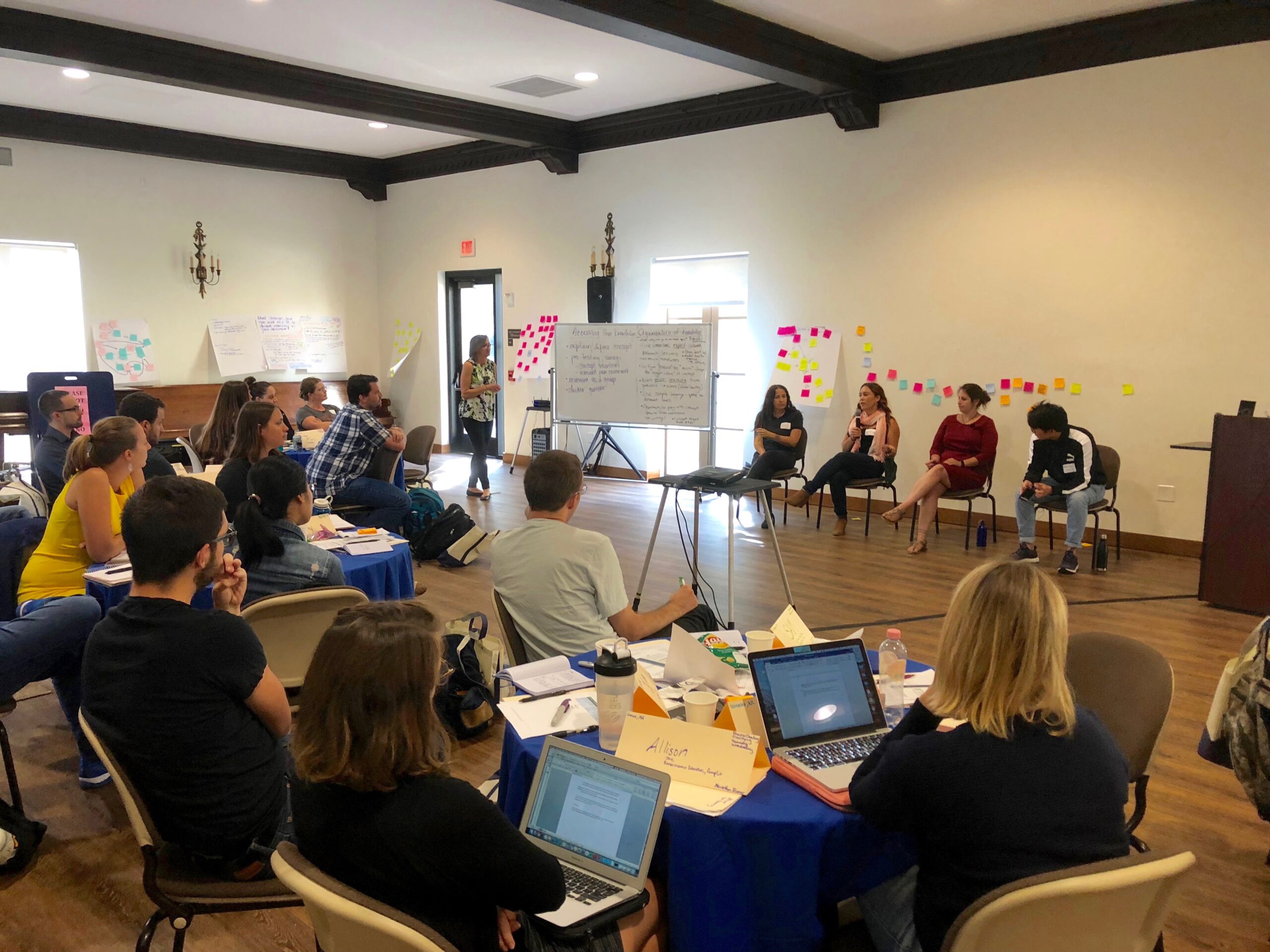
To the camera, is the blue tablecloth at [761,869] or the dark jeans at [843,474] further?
the dark jeans at [843,474]

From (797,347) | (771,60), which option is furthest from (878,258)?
(771,60)

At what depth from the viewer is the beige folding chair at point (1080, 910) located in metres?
1.31

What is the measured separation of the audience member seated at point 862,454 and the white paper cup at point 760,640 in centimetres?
488

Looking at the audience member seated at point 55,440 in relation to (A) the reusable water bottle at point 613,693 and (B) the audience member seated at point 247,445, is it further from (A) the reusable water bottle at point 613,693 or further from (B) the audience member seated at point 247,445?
(A) the reusable water bottle at point 613,693

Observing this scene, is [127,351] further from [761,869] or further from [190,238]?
[761,869]

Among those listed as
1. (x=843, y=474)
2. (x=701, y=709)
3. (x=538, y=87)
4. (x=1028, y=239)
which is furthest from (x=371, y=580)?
(x=538, y=87)

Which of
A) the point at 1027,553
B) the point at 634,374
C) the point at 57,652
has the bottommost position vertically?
the point at 1027,553

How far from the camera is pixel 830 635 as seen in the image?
179 inches

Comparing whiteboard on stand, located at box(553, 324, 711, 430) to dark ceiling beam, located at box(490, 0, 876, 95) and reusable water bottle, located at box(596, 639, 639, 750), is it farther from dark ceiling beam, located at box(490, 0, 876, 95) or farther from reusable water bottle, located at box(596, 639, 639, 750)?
reusable water bottle, located at box(596, 639, 639, 750)

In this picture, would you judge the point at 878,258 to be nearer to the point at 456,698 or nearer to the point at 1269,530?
the point at 1269,530

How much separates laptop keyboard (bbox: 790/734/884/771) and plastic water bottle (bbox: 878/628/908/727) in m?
0.13

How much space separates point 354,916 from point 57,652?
7.32 ft

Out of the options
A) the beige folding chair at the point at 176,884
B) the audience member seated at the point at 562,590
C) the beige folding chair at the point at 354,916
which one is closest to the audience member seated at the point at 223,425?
the audience member seated at the point at 562,590

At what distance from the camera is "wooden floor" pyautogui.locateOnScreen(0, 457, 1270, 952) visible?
2.42m
